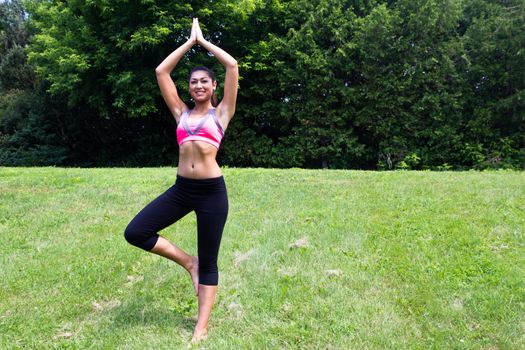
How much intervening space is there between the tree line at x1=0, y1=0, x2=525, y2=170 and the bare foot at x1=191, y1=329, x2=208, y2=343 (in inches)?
636

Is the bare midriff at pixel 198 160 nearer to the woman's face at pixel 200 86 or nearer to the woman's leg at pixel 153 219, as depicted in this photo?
the woman's leg at pixel 153 219

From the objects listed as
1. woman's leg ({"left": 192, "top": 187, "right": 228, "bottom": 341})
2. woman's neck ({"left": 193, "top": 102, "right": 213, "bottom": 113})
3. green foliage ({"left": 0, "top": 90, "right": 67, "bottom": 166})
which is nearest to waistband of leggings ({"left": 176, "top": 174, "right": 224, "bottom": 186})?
woman's leg ({"left": 192, "top": 187, "right": 228, "bottom": 341})

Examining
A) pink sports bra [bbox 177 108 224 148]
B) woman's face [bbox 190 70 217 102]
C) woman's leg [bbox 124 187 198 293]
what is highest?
woman's face [bbox 190 70 217 102]

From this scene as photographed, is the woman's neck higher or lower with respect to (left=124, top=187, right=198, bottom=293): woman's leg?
higher

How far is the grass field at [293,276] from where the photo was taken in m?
3.81

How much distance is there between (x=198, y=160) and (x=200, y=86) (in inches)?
25.1

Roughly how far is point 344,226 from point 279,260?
170 cm

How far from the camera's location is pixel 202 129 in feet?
12.0

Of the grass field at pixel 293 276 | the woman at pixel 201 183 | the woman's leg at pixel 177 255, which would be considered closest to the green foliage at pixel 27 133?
the grass field at pixel 293 276

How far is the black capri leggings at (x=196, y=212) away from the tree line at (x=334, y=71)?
620 inches

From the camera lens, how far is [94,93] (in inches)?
859

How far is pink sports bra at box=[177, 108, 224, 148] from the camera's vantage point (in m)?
3.67

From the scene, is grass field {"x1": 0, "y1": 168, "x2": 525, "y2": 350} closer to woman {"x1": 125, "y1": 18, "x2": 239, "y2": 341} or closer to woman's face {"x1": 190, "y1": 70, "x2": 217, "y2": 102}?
woman {"x1": 125, "y1": 18, "x2": 239, "y2": 341}

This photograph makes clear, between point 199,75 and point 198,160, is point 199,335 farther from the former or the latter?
point 199,75
